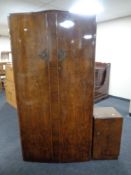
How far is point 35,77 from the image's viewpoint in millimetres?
1643

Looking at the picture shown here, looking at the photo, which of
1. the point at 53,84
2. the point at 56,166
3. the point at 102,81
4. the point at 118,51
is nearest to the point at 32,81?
the point at 53,84

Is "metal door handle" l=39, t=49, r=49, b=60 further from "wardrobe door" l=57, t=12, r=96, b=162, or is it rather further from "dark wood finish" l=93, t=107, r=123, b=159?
"dark wood finish" l=93, t=107, r=123, b=159

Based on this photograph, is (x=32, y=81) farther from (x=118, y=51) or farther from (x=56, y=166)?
(x=118, y=51)

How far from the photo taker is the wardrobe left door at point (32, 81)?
1.51 metres

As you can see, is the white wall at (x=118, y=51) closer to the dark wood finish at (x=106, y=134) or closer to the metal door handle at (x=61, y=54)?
the dark wood finish at (x=106, y=134)

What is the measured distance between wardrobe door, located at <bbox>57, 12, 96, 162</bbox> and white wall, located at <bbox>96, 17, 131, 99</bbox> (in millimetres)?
A: 3031

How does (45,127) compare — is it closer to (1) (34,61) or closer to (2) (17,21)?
(1) (34,61)

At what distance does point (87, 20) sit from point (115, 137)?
144 cm

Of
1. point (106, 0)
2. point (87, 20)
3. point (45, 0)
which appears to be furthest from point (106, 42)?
point (87, 20)

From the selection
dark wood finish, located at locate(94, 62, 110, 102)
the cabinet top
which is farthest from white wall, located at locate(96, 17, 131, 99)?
the cabinet top

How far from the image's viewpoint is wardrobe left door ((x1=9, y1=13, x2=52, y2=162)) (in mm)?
1513

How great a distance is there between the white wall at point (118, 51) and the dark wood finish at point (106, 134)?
273 centimetres

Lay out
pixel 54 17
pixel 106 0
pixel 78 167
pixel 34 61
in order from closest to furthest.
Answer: pixel 54 17 < pixel 34 61 < pixel 78 167 < pixel 106 0

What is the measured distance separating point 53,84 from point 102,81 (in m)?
3.07
